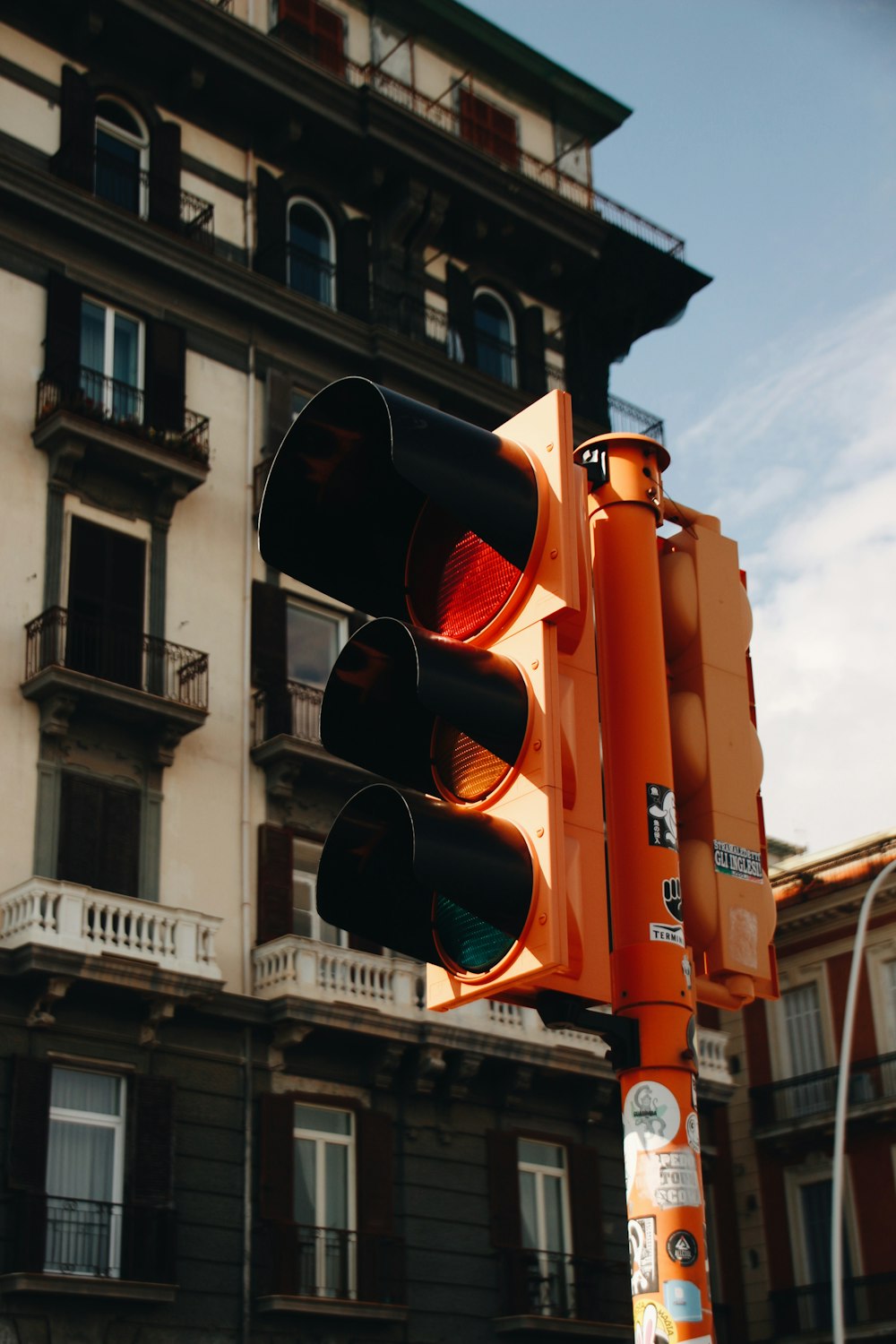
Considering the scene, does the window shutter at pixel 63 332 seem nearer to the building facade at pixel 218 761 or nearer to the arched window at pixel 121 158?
the building facade at pixel 218 761

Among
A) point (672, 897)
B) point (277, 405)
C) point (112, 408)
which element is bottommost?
Result: point (672, 897)

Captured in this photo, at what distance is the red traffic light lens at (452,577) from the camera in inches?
213

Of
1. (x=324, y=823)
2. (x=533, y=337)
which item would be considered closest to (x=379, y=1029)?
(x=324, y=823)

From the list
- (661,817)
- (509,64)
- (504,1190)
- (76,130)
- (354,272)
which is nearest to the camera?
(661,817)

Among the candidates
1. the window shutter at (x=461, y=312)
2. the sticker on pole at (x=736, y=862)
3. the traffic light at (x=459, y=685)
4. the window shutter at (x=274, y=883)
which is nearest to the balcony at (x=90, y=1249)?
the window shutter at (x=274, y=883)

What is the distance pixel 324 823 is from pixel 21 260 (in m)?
10.5

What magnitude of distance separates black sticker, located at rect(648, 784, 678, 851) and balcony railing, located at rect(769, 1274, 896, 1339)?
33038mm

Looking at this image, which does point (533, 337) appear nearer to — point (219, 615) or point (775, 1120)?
point (219, 615)

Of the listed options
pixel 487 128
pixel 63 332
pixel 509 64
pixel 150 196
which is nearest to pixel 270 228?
pixel 150 196

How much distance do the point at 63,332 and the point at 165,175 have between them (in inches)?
170

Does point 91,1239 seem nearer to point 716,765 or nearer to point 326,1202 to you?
point 326,1202

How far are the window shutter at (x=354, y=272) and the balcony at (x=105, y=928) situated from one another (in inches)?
514

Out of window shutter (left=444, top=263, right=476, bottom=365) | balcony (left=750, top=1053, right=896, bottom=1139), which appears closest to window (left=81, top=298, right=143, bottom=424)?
window shutter (left=444, top=263, right=476, bottom=365)

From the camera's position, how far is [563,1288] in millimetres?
28656
